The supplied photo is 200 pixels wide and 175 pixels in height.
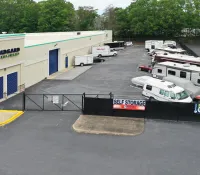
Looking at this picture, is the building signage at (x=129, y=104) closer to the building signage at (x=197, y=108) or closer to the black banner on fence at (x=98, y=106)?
the black banner on fence at (x=98, y=106)

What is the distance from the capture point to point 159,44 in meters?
67.8

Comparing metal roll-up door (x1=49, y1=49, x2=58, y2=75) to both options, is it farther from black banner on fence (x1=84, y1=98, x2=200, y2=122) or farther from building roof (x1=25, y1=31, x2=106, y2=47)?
black banner on fence (x1=84, y1=98, x2=200, y2=122)

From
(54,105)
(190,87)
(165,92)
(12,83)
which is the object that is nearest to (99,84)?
(12,83)

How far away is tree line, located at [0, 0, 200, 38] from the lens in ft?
306

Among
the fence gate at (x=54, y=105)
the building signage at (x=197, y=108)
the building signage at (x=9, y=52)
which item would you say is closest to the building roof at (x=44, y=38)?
the building signage at (x=9, y=52)

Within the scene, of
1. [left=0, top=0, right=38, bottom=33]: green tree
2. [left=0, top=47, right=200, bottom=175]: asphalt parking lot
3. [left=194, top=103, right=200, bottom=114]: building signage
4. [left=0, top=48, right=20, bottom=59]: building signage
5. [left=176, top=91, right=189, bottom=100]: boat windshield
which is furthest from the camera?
[left=0, top=0, right=38, bottom=33]: green tree

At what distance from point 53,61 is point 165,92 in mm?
21081

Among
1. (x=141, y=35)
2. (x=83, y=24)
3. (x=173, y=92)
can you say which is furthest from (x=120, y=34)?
(x=173, y=92)

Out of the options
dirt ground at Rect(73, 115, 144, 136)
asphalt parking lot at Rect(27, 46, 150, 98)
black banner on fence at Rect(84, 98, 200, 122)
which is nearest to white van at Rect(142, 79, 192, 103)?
asphalt parking lot at Rect(27, 46, 150, 98)

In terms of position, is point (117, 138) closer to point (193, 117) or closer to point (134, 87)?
point (193, 117)

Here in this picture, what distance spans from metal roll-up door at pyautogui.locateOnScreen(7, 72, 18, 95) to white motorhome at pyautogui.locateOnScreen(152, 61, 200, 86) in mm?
15892

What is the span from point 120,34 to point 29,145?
87995 mm

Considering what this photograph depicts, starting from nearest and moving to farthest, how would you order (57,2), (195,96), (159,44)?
(195,96) < (159,44) < (57,2)

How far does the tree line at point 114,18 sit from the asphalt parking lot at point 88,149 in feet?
250
